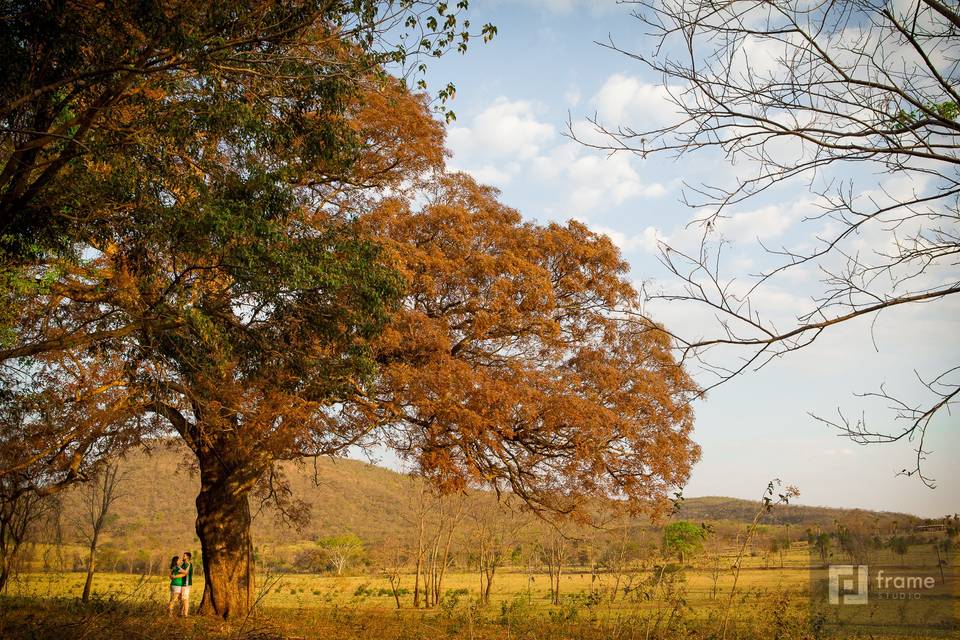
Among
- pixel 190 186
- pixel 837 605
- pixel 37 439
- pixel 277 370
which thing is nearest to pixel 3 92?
pixel 190 186

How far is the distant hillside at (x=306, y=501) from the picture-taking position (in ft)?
163

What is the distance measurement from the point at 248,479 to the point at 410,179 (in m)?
6.97

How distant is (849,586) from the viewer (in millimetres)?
21156

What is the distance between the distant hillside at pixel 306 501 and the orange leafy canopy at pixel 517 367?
33.5 meters

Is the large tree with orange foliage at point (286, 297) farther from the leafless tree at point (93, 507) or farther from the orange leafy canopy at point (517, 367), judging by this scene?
the leafless tree at point (93, 507)

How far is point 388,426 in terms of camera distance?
12.5m

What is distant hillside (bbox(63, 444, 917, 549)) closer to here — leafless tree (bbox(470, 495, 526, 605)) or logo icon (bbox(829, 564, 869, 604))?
leafless tree (bbox(470, 495, 526, 605))

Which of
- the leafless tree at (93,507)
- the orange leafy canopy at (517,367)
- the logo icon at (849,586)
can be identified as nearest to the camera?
the orange leafy canopy at (517,367)

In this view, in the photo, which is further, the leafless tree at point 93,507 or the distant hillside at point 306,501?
the distant hillside at point 306,501

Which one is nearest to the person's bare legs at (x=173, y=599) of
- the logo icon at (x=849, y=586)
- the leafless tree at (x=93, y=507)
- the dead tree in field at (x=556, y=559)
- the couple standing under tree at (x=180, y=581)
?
the couple standing under tree at (x=180, y=581)

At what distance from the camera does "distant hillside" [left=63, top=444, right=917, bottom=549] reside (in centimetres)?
4978

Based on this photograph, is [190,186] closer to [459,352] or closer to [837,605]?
[459,352]

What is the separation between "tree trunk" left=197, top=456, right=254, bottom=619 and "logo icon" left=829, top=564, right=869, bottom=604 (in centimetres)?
1447

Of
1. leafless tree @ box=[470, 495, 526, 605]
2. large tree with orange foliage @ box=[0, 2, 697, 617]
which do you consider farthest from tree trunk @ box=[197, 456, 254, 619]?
leafless tree @ box=[470, 495, 526, 605]
